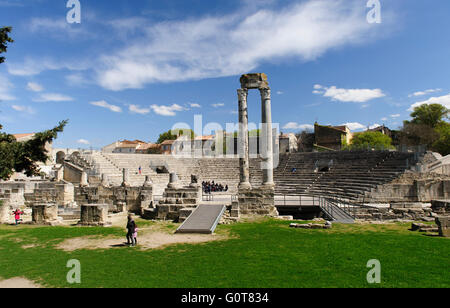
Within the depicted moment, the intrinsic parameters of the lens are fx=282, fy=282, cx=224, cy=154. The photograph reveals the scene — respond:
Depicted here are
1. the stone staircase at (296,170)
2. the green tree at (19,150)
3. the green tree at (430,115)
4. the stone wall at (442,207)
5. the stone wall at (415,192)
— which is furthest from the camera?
the green tree at (430,115)

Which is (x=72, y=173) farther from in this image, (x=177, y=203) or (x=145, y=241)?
(x=145, y=241)

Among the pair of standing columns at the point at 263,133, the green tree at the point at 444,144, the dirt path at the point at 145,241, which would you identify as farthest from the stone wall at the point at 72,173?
the green tree at the point at 444,144

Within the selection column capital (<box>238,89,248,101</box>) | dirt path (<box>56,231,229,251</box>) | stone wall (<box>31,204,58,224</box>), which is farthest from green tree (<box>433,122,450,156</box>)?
stone wall (<box>31,204,58,224</box>)

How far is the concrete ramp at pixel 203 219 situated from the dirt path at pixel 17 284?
568 cm

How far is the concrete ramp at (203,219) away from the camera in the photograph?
11.3 meters

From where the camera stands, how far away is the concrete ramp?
443 inches

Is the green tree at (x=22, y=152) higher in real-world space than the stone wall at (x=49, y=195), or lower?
higher

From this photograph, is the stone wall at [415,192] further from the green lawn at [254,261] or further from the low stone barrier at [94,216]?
the low stone barrier at [94,216]

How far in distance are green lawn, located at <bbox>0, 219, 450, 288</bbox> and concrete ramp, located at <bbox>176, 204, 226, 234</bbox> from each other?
1.29 m

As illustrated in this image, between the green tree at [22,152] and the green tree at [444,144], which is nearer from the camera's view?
the green tree at [22,152]
